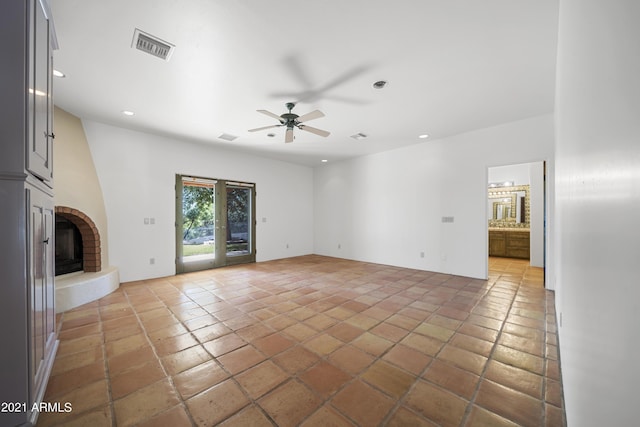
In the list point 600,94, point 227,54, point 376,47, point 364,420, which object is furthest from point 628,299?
point 227,54

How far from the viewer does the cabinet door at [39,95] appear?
143cm

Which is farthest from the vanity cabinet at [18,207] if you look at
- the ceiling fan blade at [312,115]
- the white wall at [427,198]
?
the white wall at [427,198]

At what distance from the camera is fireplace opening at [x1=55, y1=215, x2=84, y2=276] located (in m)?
3.78

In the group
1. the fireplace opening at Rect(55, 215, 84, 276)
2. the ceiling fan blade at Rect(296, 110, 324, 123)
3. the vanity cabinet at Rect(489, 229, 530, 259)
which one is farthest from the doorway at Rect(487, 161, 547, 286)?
the fireplace opening at Rect(55, 215, 84, 276)

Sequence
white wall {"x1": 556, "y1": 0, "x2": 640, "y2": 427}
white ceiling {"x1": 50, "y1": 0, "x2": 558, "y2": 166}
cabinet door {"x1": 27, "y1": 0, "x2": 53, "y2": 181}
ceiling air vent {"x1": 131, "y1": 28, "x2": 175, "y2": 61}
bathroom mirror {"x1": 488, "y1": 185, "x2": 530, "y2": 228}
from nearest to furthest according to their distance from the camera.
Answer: white wall {"x1": 556, "y1": 0, "x2": 640, "y2": 427} < cabinet door {"x1": 27, "y1": 0, "x2": 53, "y2": 181} < white ceiling {"x1": 50, "y1": 0, "x2": 558, "y2": 166} < ceiling air vent {"x1": 131, "y1": 28, "x2": 175, "y2": 61} < bathroom mirror {"x1": 488, "y1": 185, "x2": 530, "y2": 228}

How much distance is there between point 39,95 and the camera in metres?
1.59

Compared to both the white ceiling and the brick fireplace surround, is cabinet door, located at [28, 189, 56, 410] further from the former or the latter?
the brick fireplace surround

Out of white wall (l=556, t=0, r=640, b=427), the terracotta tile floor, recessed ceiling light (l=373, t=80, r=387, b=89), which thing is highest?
recessed ceiling light (l=373, t=80, r=387, b=89)

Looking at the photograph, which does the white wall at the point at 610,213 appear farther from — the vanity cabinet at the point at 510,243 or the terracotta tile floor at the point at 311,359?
the vanity cabinet at the point at 510,243

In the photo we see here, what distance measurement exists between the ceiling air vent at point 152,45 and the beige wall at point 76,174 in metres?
2.58

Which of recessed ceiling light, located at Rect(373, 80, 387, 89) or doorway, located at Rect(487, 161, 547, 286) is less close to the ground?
recessed ceiling light, located at Rect(373, 80, 387, 89)

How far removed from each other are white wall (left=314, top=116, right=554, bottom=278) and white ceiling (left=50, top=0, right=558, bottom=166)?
529mm

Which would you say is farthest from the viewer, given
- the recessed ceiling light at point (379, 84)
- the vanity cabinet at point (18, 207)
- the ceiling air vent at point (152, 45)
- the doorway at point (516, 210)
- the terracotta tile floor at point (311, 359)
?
the doorway at point (516, 210)

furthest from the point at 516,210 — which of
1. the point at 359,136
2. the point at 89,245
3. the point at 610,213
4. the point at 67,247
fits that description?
the point at 67,247
